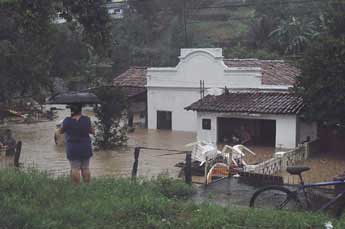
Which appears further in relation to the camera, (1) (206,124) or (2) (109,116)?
(1) (206,124)

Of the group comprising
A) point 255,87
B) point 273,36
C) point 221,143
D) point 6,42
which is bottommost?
point 221,143

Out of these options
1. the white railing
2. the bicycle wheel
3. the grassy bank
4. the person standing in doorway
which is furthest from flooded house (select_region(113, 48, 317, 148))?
the grassy bank

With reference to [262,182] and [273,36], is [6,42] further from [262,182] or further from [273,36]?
[273,36]

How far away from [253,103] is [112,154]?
7.35 meters

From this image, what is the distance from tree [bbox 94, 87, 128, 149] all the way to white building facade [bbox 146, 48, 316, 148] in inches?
159

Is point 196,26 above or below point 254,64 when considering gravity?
above

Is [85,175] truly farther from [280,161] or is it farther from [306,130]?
[306,130]

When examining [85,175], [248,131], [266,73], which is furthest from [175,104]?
[85,175]

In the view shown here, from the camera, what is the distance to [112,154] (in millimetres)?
26453

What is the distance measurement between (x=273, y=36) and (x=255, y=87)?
29326 mm

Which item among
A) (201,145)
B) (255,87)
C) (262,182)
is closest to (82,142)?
(262,182)

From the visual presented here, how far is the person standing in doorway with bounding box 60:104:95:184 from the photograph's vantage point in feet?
31.5

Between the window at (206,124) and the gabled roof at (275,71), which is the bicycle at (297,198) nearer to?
the window at (206,124)

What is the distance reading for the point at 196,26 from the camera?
79.4 metres
